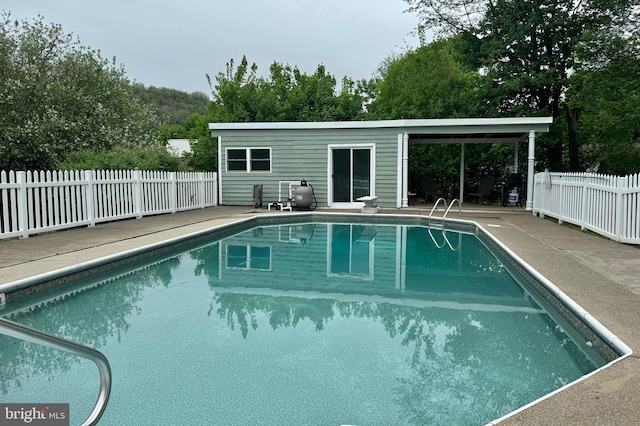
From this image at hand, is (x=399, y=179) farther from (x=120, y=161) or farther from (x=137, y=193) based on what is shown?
(x=120, y=161)

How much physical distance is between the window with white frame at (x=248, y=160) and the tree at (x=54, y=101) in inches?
198

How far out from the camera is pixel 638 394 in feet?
7.64

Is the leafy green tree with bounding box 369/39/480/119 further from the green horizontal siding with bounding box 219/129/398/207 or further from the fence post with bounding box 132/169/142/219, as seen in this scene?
the fence post with bounding box 132/169/142/219

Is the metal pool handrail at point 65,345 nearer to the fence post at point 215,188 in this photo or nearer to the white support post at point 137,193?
the white support post at point 137,193

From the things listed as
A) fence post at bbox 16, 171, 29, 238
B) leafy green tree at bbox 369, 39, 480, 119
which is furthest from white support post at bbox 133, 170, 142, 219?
leafy green tree at bbox 369, 39, 480, 119

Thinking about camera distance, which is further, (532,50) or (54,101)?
(532,50)

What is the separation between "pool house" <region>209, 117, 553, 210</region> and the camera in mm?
13281

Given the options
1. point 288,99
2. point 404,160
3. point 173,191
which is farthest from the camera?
point 288,99

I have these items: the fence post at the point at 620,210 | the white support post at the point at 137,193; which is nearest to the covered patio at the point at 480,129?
the fence post at the point at 620,210

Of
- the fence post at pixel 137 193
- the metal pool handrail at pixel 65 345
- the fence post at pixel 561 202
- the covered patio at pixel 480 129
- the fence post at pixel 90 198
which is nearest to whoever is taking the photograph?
the metal pool handrail at pixel 65 345

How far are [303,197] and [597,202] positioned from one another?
23.0 feet

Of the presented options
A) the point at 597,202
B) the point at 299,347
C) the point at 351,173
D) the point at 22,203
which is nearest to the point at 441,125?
the point at 351,173

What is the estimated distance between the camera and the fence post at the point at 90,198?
28.8 feet

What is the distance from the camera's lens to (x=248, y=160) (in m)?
14.2
